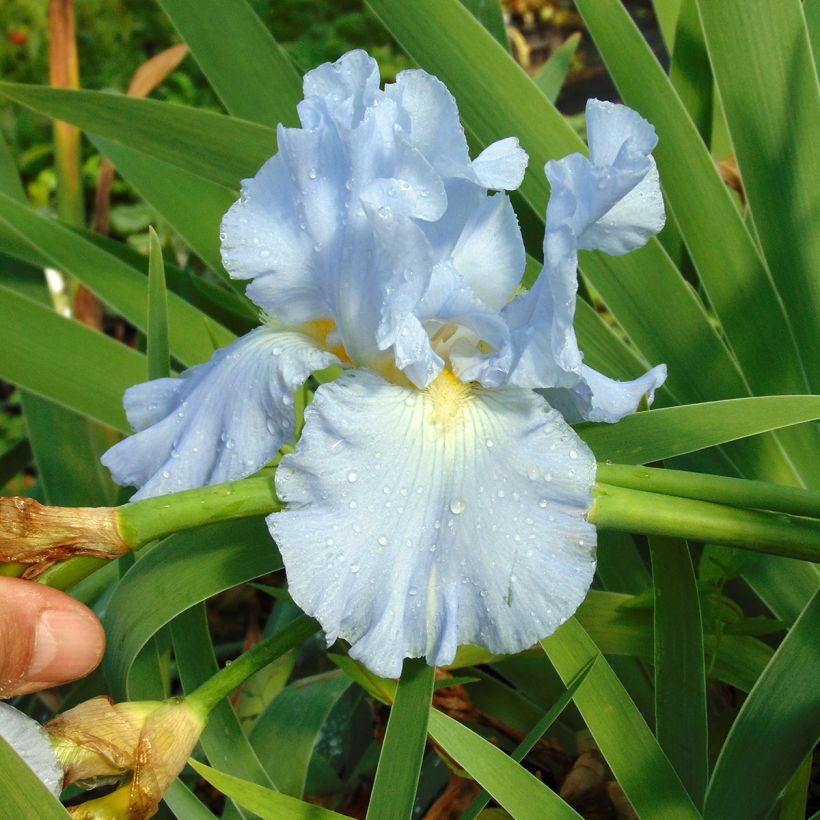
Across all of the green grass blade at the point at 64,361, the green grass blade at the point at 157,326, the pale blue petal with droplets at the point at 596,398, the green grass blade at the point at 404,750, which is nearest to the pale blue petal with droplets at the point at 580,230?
the pale blue petal with droplets at the point at 596,398

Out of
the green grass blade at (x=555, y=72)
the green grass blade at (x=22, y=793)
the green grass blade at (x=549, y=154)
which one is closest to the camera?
the green grass blade at (x=22, y=793)

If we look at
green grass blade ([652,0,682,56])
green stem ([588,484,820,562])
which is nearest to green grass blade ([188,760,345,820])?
green stem ([588,484,820,562])

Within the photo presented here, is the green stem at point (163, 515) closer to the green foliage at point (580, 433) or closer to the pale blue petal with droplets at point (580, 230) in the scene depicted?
the green foliage at point (580, 433)

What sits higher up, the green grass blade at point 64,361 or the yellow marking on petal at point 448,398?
the yellow marking on petal at point 448,398

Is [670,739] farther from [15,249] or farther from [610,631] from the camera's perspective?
[15,249]

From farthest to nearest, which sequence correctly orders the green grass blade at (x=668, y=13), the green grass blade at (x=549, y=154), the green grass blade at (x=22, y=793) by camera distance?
1. the green grass blade at (x=668, y=13)
2. the green grass blade at (x=549, y=154)
3. the green grass blade at (x=22, y=793)

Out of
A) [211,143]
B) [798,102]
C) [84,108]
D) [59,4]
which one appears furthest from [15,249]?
[798,102]

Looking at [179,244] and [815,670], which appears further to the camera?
[179,244]

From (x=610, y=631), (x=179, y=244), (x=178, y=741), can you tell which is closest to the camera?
(x=178, y=741)
